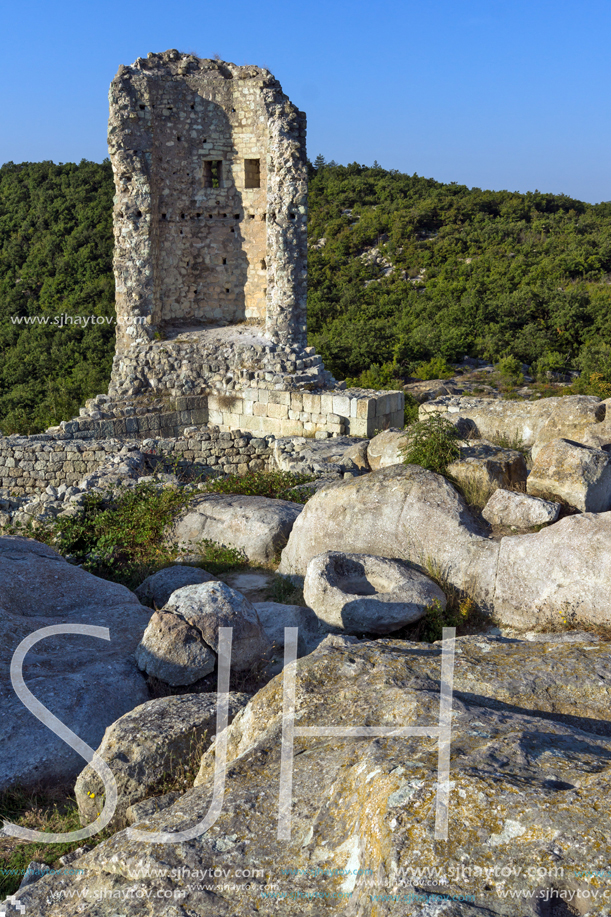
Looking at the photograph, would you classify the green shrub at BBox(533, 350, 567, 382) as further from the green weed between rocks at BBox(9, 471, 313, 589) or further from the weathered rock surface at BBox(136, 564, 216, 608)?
the weathered rock surface at BBox(136, 564, 216, 608)

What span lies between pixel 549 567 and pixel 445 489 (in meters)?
1.08

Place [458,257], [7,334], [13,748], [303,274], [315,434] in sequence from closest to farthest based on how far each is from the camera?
[13,748] < [315,434] < [303,274] < [7,334] < [458,257]

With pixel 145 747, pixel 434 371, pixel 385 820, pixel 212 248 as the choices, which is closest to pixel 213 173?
pixel 212 248

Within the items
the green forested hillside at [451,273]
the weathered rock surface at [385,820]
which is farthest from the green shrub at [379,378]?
the weathered rock surface at [385,820]

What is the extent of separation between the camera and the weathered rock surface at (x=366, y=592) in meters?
4.45

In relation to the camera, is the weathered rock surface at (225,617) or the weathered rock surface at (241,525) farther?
the weathered rock surface at (241,525)

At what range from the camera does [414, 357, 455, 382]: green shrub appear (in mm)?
19203

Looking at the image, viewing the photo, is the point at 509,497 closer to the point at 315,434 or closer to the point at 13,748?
the point at 13,748

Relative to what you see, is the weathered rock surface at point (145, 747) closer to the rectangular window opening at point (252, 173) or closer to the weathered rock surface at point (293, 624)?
the weathered rock surface at point (293, 624)

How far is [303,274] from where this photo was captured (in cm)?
1303

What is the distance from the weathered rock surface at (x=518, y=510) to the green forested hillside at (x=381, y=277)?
1141 centimetres

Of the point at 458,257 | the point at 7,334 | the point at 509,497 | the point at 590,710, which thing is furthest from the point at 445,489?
the point at 458,257

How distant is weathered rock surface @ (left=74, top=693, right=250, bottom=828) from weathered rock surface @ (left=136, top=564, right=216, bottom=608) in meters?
2.29

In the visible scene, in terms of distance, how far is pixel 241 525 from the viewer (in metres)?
6.68
